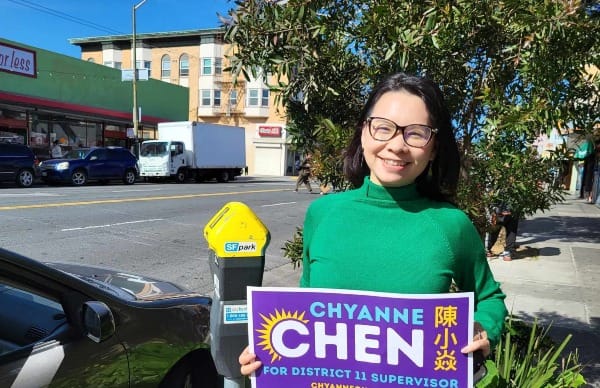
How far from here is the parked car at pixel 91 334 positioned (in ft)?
6.94

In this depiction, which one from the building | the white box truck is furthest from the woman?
the white box truck

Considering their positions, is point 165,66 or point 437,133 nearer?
point 437,133

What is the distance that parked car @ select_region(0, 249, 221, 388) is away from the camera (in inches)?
83.3

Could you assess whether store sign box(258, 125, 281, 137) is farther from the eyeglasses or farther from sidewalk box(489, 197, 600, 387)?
the eyeglasses

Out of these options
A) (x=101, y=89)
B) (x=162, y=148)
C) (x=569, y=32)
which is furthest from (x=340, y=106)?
(x=101, y=89)

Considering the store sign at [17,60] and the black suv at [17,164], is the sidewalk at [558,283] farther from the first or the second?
the store sign at [17,60]

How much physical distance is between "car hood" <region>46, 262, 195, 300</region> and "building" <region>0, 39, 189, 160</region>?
2108 centimetres

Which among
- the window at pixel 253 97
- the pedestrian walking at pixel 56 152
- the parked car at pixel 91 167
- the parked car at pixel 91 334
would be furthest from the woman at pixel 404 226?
the window at pixel 253 97

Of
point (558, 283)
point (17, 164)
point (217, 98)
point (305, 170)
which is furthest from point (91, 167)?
Result: point (217, 98)

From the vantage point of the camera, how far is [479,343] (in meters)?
1.48

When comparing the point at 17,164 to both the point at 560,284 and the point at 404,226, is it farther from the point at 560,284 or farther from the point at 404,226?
the point at 404,226

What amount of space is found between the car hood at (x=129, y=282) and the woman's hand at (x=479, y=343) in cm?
192

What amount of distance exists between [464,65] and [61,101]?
25.1 meters

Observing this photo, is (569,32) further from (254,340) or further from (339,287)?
(254,340)
